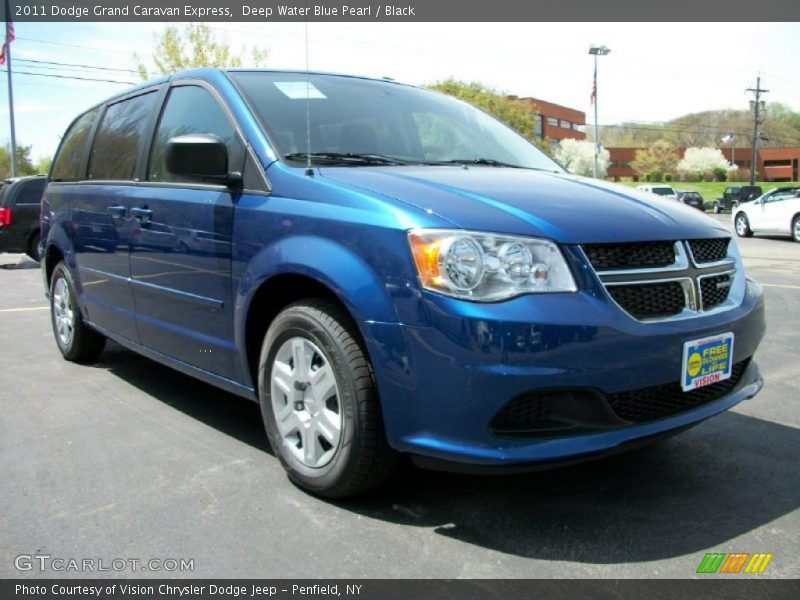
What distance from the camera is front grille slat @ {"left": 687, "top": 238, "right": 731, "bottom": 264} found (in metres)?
2.86

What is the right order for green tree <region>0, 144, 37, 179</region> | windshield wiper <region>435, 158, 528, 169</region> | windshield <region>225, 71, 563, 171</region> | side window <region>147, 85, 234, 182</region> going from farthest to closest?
green tree <region>0, 144, 37, 179</region>, windshield wiper <region>435, 158, 528, 169</region>, side window <region>147, 85, 234, 182</region>, windshield <region>225, 71, 563, 171</region>

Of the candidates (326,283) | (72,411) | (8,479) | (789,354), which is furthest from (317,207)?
(789,354)

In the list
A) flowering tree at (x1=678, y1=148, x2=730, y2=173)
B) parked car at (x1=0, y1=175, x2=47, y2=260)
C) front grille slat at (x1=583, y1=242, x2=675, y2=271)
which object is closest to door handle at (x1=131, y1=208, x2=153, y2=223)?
front grille slat at (x1=583, y1=242, x2=675, y2=271)

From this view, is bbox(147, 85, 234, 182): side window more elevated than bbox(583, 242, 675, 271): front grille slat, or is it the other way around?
bbox(147, 85, 234, 182): side window

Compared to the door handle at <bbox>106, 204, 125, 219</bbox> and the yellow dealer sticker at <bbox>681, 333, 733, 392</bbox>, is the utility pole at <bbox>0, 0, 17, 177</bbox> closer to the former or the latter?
the door handle at <bbox>106, 204, 125, 219</bbox>

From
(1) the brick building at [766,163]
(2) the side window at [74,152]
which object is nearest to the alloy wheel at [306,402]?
(2) the side window at [74,152]

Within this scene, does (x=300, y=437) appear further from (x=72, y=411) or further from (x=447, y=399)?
(x=72, y=411)

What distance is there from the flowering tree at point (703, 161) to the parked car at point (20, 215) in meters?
93.7

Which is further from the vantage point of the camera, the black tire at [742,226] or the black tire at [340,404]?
the black tire at [742,226]

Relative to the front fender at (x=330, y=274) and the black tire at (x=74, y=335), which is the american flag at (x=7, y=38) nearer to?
the black tire at (x=74, y=335)

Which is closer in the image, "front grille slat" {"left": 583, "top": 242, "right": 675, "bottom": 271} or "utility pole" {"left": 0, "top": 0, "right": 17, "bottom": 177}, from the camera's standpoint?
"front grille slat" {"left": 583, "top": 242, "right": 675, "bottom": 271}

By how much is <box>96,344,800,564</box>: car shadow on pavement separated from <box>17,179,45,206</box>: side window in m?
11.6

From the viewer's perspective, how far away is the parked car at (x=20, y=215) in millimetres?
12977

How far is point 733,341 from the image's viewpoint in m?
2.85
